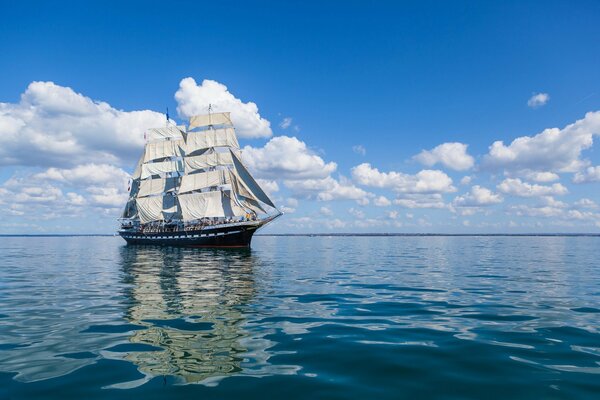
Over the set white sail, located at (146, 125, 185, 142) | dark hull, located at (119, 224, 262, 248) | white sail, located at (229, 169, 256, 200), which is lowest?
dark hull, located at (119, 224, 262, 248)

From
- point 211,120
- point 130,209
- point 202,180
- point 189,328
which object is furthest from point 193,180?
point 189,328

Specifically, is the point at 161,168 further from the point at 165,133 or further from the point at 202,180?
the point at 202,180

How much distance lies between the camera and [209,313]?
13.9 metres

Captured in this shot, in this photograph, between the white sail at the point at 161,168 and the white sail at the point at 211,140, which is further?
the white sail at the point at 161,168

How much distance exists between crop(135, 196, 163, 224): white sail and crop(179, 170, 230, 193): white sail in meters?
11.2

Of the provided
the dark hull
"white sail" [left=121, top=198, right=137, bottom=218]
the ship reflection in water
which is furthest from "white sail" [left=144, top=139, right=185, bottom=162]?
the ship reflection in water

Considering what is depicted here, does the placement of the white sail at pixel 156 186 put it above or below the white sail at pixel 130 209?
above

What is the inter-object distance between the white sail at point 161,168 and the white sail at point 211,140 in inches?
386

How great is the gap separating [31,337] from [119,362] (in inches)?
167

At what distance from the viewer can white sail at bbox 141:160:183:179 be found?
104 m

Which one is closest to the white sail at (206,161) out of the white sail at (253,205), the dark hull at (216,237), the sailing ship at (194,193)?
the sailing ship at (194,193)

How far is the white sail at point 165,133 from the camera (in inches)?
4218

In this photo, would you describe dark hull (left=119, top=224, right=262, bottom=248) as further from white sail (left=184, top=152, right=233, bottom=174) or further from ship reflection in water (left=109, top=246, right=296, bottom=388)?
ship reflection in water (left=109, top=246, right=296, bottom=388)

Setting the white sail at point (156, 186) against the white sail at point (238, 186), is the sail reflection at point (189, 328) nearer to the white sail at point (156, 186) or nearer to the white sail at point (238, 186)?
the white sail at point (238, 186)
